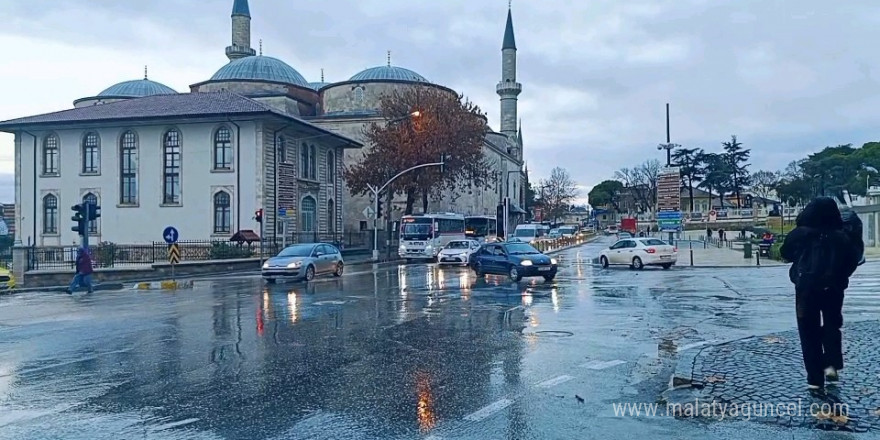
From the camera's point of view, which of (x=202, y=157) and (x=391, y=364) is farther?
(x=202, y=157)

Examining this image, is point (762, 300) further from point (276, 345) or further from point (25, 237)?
point (25, 237)

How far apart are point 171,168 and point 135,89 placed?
100 ft

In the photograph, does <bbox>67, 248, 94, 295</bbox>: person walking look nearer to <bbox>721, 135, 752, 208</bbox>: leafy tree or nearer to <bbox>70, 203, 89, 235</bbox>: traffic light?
<bbox>70, 203, 89, 235</bbox>: traffic light

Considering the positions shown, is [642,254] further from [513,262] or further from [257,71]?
[257,71]

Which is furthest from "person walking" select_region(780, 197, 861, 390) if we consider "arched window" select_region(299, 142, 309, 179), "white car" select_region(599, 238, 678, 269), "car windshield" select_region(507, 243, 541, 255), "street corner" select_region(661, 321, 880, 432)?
"arched window" select_region(299, 142, 309, 179)

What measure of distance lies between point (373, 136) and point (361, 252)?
356 inches

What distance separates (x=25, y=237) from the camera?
52344 mm

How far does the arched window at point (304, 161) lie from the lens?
178 feet

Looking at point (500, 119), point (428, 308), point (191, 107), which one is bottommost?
point (428, 308)

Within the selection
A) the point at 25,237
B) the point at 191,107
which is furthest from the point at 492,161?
the point at 25,237

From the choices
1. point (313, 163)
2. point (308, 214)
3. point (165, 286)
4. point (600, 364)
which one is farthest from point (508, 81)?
point (600, 364)

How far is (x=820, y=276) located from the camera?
7012 millimetres

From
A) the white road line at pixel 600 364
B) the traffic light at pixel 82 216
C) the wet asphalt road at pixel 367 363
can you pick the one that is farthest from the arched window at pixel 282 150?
the white road line at pixel 600 364

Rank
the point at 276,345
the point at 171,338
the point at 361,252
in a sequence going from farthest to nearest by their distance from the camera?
the point at 361,252 < the point at 171,338 < the point at 276,345
